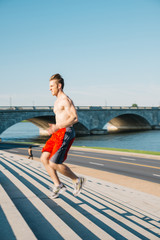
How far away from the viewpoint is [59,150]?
12.9 feet

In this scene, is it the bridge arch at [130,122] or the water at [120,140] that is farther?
the bridge arch at [130,122]

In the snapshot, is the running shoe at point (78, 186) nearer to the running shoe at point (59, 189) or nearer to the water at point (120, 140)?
the running shoe at point (59, 189)

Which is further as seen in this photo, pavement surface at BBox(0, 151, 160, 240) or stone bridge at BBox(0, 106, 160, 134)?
stone bridge at BBox(0, 106, 160, 134)

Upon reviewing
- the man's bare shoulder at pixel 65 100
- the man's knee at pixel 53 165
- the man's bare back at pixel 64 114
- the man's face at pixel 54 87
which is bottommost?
the man's knee at pixel 53 165

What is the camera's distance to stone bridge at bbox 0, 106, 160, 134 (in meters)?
54.7

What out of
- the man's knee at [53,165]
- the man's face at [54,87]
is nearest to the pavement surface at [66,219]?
the man's knee at [53,165]

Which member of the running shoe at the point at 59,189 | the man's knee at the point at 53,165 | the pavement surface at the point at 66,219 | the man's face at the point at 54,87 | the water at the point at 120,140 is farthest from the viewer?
the water at the point at 120,140

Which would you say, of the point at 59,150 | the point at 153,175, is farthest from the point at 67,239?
the point at 153,175

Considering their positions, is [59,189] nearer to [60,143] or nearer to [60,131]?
[60,143]

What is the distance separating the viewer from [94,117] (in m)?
69.3

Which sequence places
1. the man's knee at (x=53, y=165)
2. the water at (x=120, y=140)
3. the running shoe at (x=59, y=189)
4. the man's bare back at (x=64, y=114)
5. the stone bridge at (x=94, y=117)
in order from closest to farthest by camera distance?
the man's bare back at (x=64, y=114) < the man's knee at (x=53, y=165) < the running shoe at (x=59, y=189) < the water at (x=120, y=140) < the stone bridge at (x=94, y=117)

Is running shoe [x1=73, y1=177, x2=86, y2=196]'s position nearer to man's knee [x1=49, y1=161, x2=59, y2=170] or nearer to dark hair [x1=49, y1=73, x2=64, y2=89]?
man's knee [x1=49, y1=161, x2=59, y2=170]

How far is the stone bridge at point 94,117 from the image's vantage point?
54.7 metres

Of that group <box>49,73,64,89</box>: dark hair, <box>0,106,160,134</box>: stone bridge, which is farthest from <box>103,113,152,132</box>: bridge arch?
<box>49,73,64,89</box>: dark hair
